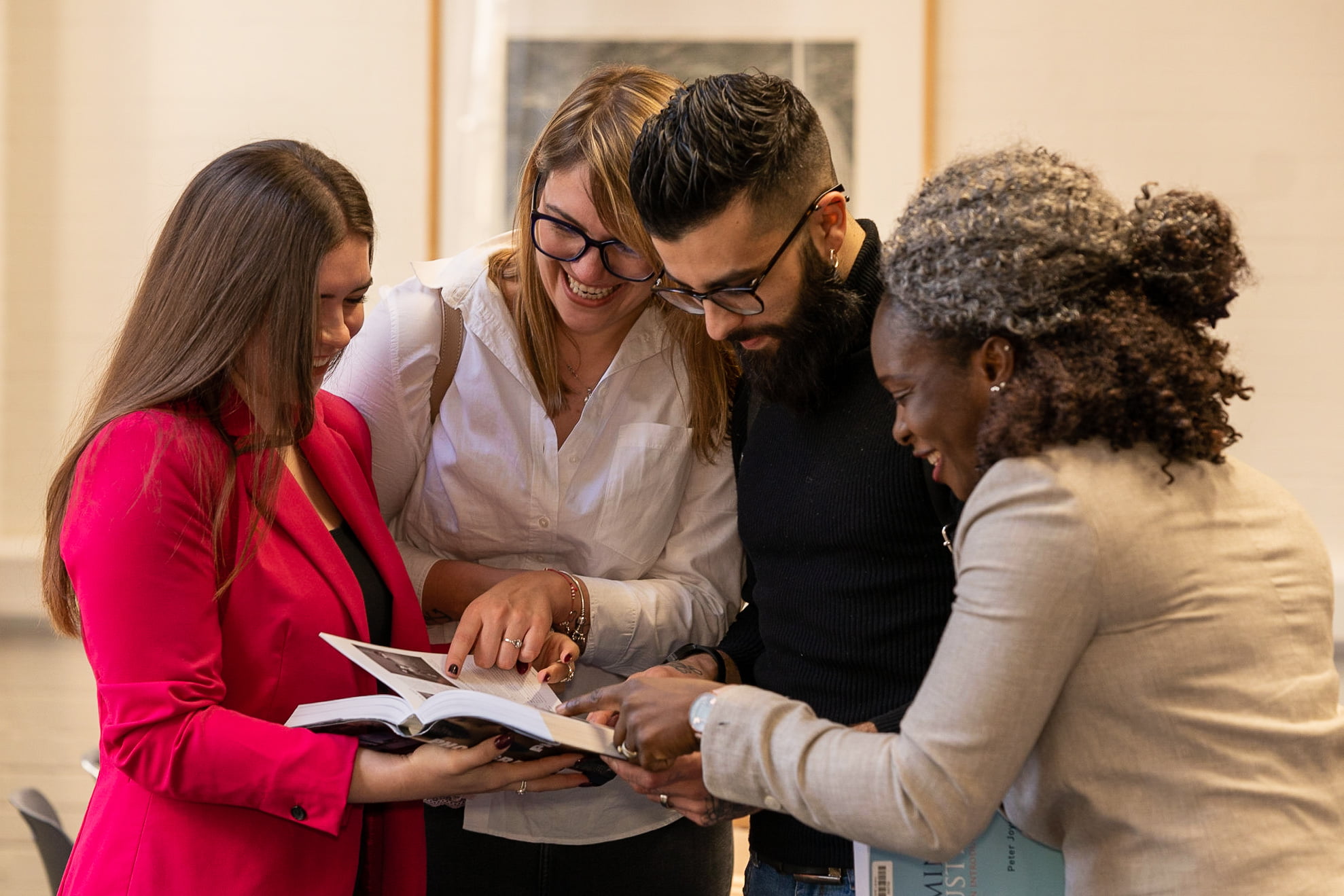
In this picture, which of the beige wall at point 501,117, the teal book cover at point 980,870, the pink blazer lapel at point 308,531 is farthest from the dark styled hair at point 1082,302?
the beige wall at point 501,117

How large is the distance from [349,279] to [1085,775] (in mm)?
1044

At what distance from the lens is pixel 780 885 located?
1.52 m

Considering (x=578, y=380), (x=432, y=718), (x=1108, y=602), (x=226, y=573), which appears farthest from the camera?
(x=578, y=380)

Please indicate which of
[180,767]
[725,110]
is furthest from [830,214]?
[180,767]

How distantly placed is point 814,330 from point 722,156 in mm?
246

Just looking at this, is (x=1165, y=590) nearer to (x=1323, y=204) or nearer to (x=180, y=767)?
(x=180, y=767)

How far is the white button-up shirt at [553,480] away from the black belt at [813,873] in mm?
312

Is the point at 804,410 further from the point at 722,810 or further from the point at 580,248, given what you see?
the point at 722,810

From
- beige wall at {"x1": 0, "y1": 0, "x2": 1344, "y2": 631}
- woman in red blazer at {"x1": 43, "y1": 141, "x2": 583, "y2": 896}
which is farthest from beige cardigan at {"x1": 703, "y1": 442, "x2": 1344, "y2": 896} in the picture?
beige wall at {"x1": 0, "y1": 0, "x2": 1344, "y2": 631}

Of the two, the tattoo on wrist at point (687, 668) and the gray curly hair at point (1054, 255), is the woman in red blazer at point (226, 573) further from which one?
the gray curly hair at point (1054, 255)

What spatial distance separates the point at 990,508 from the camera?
1.04 m

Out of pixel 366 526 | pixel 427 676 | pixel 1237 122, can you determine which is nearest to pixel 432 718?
pixel 427 676

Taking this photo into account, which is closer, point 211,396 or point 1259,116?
point 211,396

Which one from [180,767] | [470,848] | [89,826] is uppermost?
[180,767]
